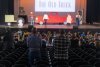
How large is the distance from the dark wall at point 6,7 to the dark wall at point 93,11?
310 inches

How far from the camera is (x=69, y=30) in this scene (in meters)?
29.6

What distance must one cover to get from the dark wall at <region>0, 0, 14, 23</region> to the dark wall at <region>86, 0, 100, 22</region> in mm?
7885

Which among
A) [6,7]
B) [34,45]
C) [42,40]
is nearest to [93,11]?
[6,7]

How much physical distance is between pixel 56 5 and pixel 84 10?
362 cm

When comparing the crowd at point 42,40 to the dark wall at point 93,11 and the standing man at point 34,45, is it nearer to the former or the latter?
the standing man at point 34,45

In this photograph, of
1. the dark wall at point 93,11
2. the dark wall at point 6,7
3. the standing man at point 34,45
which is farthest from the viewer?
the dark wall at point 93,11

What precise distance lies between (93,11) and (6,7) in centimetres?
897

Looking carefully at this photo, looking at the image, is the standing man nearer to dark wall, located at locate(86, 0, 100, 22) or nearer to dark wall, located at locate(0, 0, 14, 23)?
dark wall, located at locate(0, 0, 14, 23)

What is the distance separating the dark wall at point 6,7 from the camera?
36.9 m

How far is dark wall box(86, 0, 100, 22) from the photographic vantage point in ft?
131

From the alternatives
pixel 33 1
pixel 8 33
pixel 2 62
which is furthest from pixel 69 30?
pixel 2 62

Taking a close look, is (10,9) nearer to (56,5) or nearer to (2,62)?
(56,5)

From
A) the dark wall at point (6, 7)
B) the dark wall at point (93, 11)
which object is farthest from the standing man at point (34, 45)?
the dark wall at point (93, 11)

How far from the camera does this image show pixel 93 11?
4050 cm
